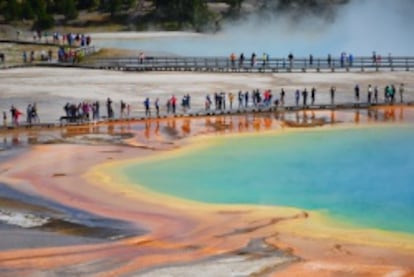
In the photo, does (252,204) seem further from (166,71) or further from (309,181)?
(166,71)

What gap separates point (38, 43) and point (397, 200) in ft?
120

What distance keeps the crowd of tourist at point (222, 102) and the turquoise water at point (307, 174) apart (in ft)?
18.2

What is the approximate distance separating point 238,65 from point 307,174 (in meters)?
23.8

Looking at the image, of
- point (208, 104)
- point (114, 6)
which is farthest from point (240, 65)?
point (114, 6)

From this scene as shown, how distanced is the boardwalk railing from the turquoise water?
15.7m

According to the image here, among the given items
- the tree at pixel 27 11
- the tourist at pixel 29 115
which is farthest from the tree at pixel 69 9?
the tourist at pixel 29 115

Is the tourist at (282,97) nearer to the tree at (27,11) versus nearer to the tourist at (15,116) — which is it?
the tourist at (15,116)

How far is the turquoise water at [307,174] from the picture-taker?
76.8ft

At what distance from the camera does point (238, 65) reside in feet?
165

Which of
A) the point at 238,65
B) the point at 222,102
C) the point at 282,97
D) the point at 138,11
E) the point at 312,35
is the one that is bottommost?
the point at 222,102

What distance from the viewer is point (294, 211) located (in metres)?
22.7

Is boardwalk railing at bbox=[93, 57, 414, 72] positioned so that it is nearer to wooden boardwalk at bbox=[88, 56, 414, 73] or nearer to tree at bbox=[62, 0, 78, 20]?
wooden boardwalk at bbox=[88, 56, 414, 73]

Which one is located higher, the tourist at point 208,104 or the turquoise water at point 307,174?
the tourist at point 208,104

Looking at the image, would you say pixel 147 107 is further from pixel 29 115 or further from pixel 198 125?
pixel 29 115
